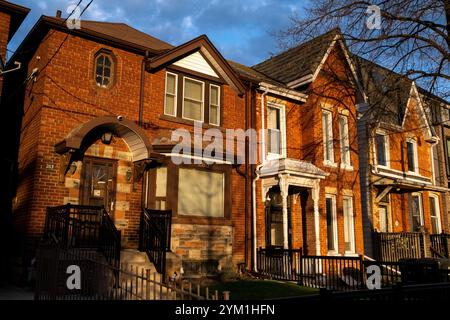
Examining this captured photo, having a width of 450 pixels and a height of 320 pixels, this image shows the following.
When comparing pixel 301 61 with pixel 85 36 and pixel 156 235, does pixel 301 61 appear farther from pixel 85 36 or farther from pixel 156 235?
pixel 156 235

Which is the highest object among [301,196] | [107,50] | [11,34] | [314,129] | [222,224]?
→ [11,34]

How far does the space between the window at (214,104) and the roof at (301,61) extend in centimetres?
392

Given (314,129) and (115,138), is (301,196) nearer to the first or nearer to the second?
(314,129)

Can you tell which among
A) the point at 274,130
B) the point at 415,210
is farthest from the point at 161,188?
the point at 415,210

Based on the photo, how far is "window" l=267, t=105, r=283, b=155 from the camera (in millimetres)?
17188

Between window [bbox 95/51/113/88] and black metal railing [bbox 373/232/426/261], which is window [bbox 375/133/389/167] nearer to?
black metal railing [bbox 373/232/426/261]

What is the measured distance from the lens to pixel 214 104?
1576 centimetres

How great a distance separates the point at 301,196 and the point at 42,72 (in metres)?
10.3

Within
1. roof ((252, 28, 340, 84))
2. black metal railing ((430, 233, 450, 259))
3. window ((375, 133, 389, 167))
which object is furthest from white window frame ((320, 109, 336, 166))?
black metal railing ((430, 233, 450, 259))

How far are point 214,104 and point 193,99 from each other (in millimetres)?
943

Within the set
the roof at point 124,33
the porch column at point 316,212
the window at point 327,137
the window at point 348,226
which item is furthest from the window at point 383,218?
the roof at point 124,33
